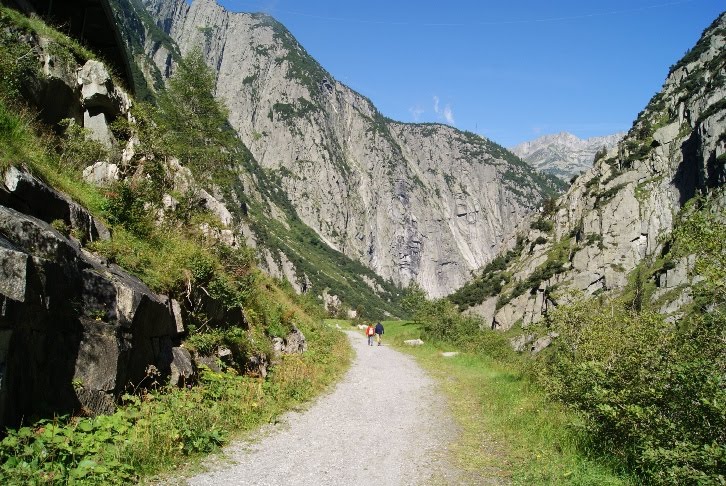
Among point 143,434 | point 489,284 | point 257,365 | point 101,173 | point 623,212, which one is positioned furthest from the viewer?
point 489,284

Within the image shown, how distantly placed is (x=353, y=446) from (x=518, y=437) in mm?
3785

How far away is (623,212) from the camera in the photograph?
4299 inches

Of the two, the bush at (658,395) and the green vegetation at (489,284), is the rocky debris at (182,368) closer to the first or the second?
the bush at (658,395)

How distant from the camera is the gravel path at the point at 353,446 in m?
7.24

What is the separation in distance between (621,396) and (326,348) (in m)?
16.3

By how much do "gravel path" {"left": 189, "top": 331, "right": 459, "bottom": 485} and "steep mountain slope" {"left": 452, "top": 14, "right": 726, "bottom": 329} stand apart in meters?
85.1

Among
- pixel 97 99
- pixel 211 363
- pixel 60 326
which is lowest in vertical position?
pixel 211 363

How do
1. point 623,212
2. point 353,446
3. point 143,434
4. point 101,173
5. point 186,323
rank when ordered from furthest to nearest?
point 623,212 → point 101,173 → point 186,323 → point 353,446 → point 143,434

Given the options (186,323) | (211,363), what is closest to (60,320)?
(186,323)

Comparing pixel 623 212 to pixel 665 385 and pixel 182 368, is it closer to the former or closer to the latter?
pixel 665 385

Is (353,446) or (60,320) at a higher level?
(60,320)

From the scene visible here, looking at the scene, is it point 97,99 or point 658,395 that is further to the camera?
point 97,99

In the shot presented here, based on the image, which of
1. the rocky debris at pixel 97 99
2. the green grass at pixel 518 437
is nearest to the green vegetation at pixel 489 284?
the green grass at pixel 518 437

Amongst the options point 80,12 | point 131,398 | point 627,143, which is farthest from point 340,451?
point 627,143
